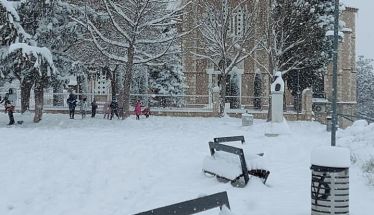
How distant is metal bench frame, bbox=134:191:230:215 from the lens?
482cm

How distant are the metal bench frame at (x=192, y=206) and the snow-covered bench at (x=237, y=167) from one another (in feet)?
12.6

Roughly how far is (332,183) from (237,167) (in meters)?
2.83

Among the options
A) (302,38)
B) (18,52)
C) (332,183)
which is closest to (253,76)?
(302,38)

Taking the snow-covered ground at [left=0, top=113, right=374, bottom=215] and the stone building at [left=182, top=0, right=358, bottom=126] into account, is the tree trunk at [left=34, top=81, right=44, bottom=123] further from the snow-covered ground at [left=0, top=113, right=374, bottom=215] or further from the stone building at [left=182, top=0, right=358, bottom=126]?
the stone building at [left=182, top=0, right=358, bottom=126]

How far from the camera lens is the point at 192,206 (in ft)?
17.5

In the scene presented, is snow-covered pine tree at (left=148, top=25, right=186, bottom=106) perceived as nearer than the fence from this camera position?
No

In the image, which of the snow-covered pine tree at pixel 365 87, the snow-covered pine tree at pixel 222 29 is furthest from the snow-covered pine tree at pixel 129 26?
the snow-covered pine tree at pixel 365 87

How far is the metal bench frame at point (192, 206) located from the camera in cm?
482

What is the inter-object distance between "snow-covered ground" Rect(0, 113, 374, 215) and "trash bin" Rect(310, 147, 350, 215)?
0.63 metres

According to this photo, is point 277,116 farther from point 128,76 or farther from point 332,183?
point 332,183

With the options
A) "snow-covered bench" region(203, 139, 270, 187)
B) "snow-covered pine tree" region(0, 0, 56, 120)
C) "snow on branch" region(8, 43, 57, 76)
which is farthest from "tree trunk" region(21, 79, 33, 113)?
"snow-covered bench" region(203, 139, 270, 187)

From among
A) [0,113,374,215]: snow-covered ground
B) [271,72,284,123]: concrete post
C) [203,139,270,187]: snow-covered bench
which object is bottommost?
[0,113,374,215]: snow-covered ground

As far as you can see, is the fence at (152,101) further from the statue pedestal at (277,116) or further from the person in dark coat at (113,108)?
the statue pedestal at (277,116)

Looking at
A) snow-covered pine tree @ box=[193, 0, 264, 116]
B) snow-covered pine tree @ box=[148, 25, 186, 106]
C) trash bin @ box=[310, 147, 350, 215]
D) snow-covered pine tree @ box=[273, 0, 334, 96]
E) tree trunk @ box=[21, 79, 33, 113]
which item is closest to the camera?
trash bin @ box=[310, 147, 350, 215]
